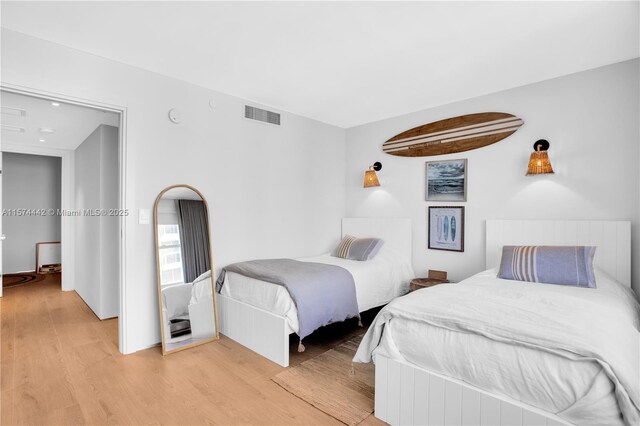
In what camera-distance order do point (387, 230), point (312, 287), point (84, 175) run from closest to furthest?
point (312, 287) < point (387, 230) < point (84, 175)

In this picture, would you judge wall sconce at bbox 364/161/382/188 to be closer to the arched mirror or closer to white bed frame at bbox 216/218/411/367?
white bed frame at bbox 216/218/411/367

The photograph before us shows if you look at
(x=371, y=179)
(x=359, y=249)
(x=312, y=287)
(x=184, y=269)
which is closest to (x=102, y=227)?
(x=184, y=269)

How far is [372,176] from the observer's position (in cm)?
439

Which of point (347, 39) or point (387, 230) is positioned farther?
point (387, 230)

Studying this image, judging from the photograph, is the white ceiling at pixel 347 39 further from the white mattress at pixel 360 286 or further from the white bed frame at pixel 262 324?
the white mattress at pixel 360 286

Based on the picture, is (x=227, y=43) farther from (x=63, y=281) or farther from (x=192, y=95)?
(x=63, y=281)

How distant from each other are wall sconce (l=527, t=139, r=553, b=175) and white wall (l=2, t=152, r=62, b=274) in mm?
8166

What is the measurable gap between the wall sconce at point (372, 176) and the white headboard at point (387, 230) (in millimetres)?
479

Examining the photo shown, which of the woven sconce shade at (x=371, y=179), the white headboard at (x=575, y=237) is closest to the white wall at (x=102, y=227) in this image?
the woven sconce shade at (x=371, y=179)

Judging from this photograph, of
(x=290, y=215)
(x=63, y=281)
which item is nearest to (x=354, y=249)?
(x=290, y=215)

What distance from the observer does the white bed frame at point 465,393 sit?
147 cm

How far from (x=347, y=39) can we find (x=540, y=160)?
208 centimetres

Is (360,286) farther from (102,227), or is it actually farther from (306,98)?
(102,227)

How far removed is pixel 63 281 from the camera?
16.4 feet
